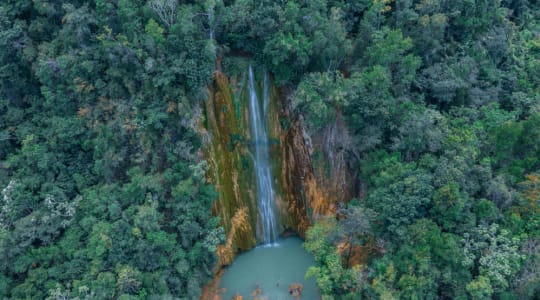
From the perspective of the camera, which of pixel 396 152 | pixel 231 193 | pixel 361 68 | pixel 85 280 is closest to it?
pixel 85 280

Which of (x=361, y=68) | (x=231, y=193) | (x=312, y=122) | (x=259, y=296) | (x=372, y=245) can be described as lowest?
(x=259, y=296)

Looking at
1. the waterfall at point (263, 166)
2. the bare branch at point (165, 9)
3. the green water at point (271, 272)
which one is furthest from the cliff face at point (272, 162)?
the bare branch at point (165, 9)

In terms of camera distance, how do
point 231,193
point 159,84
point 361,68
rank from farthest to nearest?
point 231,193 → point 361,68 → point 159,84

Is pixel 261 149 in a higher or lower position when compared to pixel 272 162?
higher

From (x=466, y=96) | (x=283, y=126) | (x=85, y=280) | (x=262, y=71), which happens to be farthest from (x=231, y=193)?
(x=466, y=96)

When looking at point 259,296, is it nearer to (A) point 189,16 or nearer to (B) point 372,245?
(B) point 372,245

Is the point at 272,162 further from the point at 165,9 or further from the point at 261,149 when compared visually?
the point at 165,9

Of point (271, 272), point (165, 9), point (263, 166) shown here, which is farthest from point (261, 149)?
point (165, 9)
